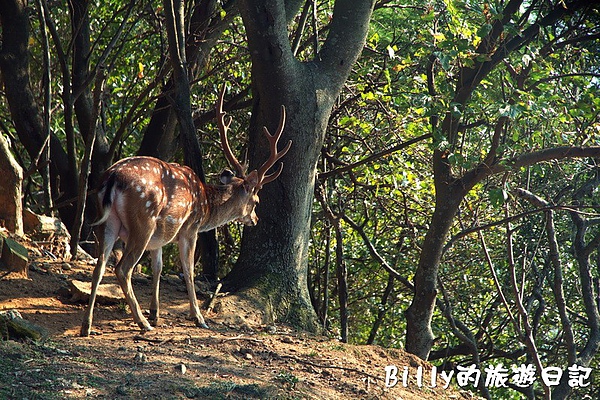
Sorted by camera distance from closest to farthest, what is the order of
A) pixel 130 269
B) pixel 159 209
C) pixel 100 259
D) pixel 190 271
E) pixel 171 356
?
pixel 171 356 → pixel 100 259 → pixel 130 269 → pixel 159 209 → pixel 190 271

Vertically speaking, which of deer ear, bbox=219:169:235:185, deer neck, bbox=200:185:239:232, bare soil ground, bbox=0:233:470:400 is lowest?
bare soil ground, bbox=0:233:470:400

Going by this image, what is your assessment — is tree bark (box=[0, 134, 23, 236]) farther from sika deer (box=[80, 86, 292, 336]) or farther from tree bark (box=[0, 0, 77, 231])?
tree bark (box=[0, 0, 77, 231])

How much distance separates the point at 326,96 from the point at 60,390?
433cm

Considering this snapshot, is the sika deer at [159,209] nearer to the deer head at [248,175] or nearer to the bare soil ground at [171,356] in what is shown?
the deer head at [248,175]

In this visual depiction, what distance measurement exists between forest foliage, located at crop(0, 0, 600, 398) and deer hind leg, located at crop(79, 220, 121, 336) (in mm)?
1755

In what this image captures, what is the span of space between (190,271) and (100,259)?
1160 millimetres

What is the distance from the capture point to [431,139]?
34.7ft

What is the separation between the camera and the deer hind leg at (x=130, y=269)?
6.94 metres

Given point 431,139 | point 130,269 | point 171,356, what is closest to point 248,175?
point 130,269

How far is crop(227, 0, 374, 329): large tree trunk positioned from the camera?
806 cm

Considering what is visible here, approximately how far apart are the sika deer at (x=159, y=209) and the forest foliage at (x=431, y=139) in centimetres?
138

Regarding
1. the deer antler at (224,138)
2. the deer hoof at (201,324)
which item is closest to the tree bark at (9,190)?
the deer antler at (224,138)

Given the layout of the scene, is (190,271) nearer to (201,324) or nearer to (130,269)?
(201,324)

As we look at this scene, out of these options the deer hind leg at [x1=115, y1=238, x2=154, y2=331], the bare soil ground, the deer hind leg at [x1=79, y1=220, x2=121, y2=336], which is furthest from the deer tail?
the bare soil ground
